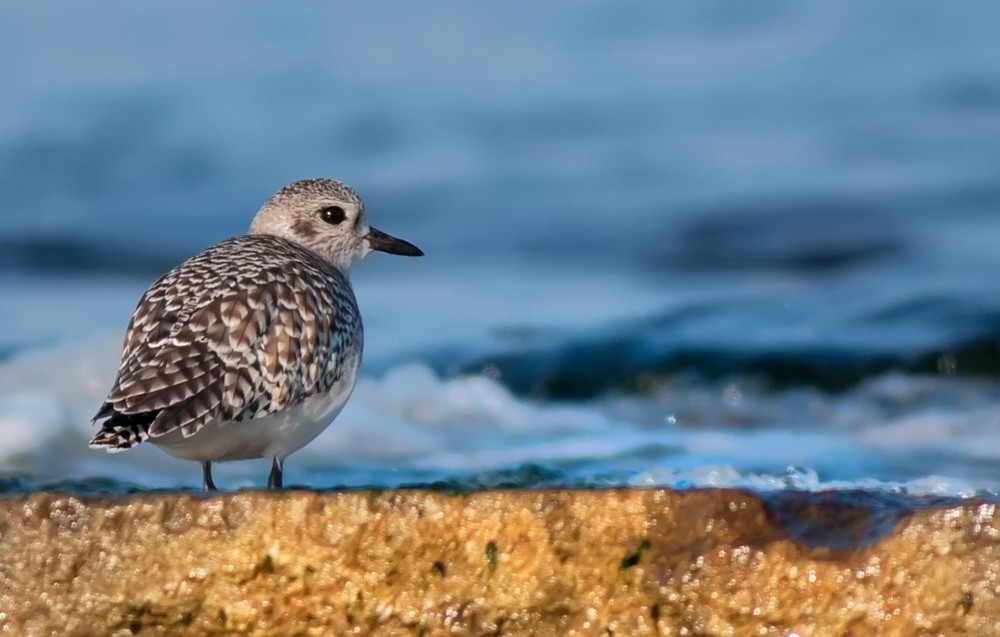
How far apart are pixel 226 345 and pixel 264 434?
34cm

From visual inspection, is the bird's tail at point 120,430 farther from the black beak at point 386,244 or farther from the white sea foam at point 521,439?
the black beak at point 386,244

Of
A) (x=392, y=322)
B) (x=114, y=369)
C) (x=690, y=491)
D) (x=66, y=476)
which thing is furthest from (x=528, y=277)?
(x=690, y=491)

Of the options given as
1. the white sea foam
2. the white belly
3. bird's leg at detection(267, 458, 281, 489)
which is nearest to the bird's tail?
the white belly

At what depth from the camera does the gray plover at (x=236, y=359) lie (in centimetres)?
488

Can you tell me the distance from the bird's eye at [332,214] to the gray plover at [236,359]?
22.1 inches

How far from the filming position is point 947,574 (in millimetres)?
3727

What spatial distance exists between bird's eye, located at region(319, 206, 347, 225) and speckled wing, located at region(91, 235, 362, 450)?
76 cm

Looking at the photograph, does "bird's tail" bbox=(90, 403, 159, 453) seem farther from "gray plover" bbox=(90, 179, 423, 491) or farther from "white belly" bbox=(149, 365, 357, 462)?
"white belly" bbox=(149, 365, 357, 462)

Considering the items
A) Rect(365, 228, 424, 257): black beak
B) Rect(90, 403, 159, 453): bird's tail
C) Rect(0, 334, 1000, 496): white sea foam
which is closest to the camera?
Rect(90, 403, 159, 453): bird's tail

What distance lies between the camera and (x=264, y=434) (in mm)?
5297

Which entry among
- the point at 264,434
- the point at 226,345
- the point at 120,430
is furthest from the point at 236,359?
the point at 120,430

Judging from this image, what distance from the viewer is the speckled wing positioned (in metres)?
4.86

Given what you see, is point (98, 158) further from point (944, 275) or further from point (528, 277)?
point (944, 275)

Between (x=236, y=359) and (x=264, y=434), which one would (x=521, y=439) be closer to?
(x=264, y=434)
